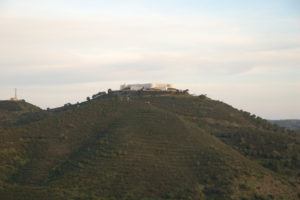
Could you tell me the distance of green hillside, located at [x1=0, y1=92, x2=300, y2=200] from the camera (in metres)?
56.2

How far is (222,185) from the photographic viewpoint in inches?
2281

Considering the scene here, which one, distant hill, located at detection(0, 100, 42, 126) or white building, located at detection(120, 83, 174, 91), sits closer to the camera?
distant hill, located at detection(0, 100, 42, 126)

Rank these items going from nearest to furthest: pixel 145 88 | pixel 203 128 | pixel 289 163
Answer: pixel 289 163
pixel 203 128
pixel 145 88

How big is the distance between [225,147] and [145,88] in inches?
1864

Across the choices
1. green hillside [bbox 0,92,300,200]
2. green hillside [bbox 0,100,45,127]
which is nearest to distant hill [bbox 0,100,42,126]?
green hillside [bbox 0,100,45,127]

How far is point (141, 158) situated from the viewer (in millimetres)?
64000

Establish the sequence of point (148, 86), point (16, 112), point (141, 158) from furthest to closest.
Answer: point (16, 112), point (148, 86), point (141, 158)

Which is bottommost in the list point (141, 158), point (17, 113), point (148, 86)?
point (141, 158)

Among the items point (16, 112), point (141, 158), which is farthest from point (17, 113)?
point (141, 158)

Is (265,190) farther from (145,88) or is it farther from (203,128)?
(145,88)

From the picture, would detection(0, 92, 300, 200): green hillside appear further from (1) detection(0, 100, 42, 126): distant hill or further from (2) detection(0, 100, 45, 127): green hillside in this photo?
(1) detection(0, 100, 42, 126): distant hill

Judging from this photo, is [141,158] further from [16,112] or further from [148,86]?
[16,112]

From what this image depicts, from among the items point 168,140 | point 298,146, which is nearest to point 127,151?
point 168,140

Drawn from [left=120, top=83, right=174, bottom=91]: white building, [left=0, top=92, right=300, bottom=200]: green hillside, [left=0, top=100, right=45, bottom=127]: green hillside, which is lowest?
[left=0, top=92, right=300, bottom=200]: green hillside
